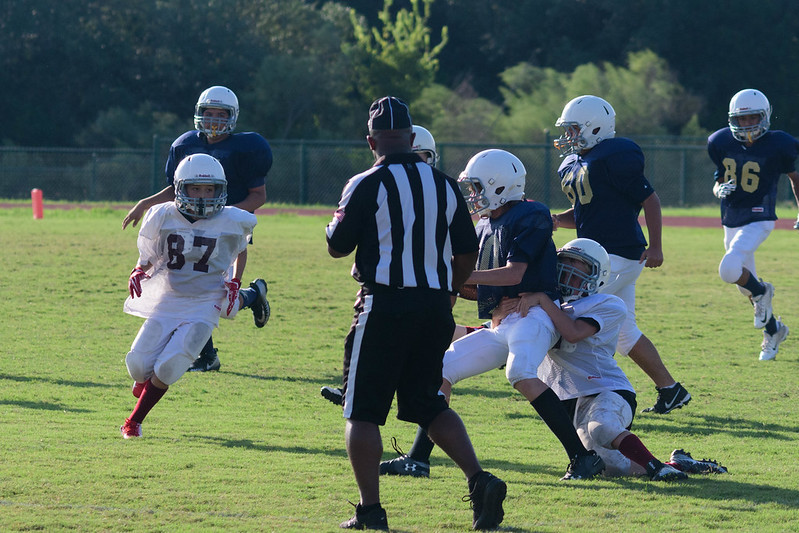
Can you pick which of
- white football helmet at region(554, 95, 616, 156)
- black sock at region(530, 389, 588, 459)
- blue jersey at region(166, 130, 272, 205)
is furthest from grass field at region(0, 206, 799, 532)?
white football helmet at region(554, 95, 616, 156)

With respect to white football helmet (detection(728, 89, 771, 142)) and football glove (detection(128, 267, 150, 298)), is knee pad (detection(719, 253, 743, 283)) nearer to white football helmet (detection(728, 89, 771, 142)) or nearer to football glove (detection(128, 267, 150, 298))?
white football helmet (detection(728, 89, 771, 142))

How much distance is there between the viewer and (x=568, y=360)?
5.61m

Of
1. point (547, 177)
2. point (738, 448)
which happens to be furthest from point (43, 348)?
point (547, 177)

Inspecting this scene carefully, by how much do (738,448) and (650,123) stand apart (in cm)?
3413

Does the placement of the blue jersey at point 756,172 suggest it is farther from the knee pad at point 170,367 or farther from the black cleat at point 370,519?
the black cleat at point 370,519

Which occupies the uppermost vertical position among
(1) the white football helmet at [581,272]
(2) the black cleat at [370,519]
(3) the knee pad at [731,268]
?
(1) the white football helmet at [581,272]

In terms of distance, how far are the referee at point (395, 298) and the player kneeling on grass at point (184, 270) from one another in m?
1.93

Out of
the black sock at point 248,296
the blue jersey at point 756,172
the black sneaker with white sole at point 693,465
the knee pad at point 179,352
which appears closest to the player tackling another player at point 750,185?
the blue jersey at point 756,172

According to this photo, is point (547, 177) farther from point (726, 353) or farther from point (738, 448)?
point (738, 448)

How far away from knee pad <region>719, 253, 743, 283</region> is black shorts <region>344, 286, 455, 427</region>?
5.15 meters

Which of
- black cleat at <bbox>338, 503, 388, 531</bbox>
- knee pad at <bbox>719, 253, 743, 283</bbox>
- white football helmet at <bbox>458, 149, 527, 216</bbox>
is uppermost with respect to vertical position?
white football helmet at <bbox>458, 149, 527, 216</bbox>

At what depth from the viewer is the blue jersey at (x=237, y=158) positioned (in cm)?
820

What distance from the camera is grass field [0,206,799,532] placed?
15.0ft

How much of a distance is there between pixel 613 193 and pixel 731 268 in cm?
255
